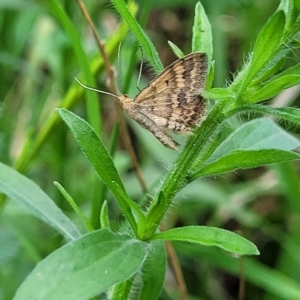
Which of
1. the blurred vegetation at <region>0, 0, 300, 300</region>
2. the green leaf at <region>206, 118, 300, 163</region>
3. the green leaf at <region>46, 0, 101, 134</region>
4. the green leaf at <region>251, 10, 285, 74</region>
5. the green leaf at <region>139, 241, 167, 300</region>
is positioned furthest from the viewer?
the blurred vegetation at <region>0, 0, 300, 300</region>

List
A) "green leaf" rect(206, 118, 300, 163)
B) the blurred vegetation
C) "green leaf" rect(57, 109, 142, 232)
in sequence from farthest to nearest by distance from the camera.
Result: 1. the blurred vegetation
2. "green leaf" rect(206, 118, 300, 163)
3. "green leaf" rect(57, 109, 142, 232)

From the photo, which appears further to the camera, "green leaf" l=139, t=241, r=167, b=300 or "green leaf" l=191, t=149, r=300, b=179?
"green leaf" l=139, t=241, r=167, b=300

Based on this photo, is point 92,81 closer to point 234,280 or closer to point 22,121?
point 22,121

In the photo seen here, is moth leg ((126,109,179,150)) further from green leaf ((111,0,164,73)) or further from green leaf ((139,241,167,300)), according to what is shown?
green leaf ((139,241,167,300))

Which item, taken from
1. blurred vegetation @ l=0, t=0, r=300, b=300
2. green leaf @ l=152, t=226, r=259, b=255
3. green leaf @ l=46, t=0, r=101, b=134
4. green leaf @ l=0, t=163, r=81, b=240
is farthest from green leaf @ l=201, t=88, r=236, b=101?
blurred vegetation @ l=0, t=0, r=300, b=300

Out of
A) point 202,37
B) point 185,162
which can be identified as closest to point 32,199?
point 185,162

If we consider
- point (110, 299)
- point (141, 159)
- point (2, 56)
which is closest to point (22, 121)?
point (2, 56)

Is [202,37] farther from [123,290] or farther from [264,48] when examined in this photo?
[123,290]

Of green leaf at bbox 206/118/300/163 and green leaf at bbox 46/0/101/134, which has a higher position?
green leaf at bbox 46/0/101/134
